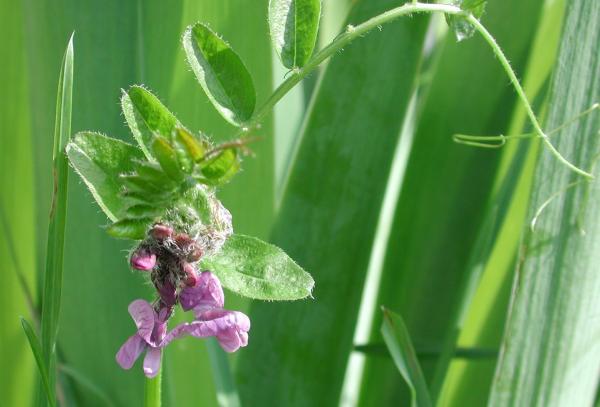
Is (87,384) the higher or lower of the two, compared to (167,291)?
lower

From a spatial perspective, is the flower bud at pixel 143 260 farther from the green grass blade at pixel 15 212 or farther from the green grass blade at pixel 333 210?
the green grass blade at pixel 15 212

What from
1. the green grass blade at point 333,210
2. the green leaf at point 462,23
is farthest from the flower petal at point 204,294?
the green grass blade at point 333,210

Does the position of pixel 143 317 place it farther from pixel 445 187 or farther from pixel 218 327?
pixel 445 187

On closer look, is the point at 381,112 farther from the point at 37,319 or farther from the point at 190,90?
the point at 37,319

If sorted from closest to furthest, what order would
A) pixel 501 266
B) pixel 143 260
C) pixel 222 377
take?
pixel 143 260 < pixel 222 377 < pixel 501 266

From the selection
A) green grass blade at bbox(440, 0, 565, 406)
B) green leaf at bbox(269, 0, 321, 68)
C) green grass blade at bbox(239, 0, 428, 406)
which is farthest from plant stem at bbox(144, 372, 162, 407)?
green grass blade at bbox(440, 0, 565, 406)

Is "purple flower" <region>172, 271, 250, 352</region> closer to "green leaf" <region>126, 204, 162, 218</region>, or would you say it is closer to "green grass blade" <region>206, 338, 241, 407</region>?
"green leaf" <region>126, 204, 162, 218</region>

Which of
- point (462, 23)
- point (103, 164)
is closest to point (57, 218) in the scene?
point (103, 164)

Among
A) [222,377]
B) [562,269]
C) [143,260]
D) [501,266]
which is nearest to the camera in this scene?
[143,260]
